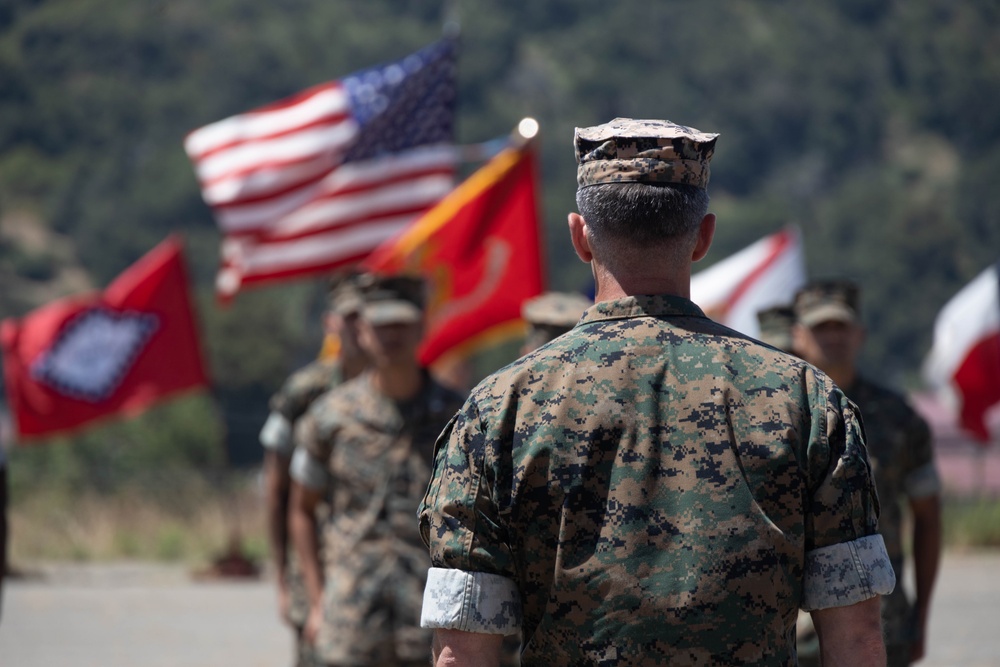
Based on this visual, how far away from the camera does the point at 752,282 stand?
11070 millimetres

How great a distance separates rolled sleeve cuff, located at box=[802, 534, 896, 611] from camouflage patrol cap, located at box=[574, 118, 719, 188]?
2.16 feet

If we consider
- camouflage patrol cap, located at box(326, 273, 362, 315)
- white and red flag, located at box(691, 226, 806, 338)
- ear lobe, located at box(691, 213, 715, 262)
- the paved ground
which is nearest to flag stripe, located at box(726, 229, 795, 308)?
white and red flag, located at box(691, 226, 806, 338)

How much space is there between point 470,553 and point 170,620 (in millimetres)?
10070

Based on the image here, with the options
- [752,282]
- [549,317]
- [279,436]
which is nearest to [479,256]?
[752,282]

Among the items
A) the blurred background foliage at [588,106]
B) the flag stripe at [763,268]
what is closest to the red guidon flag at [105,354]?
the flag stripe at [763,268]

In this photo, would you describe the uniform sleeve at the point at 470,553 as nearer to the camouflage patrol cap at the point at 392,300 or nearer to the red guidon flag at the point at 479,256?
the camouflage patrol cap at the point at 392,300

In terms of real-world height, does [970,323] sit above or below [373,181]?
below

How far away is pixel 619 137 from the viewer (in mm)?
2734

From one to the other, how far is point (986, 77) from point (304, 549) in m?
103

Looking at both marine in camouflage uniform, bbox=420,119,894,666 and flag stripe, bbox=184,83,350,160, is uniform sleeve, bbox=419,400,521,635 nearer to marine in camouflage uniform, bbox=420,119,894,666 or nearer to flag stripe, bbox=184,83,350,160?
marine in camouflage uniform, bbox=420,119,894,666

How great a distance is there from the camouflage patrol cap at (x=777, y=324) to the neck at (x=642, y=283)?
3801 millimetres

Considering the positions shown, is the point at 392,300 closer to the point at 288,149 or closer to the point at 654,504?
the point at 654,504

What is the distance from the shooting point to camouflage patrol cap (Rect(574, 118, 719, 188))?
8.92 feet

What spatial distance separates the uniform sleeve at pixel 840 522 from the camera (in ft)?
8.61
